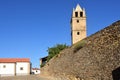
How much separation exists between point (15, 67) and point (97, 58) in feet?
160

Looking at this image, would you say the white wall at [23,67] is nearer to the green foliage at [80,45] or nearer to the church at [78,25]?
the church at [78,25]

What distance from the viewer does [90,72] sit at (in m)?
15.5

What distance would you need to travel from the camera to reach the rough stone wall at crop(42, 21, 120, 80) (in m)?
13.0

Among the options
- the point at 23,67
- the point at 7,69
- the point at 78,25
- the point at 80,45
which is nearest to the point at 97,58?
the point at 80,45

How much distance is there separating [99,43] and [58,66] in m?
9.72

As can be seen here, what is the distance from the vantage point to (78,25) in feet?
197

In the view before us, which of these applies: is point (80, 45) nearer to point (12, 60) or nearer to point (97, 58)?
point (97, 58)

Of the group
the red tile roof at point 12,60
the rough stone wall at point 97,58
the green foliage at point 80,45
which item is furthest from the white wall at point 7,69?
the green foliage at point 80,45

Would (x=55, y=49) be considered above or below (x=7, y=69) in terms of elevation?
above

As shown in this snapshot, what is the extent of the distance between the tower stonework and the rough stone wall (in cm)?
3692

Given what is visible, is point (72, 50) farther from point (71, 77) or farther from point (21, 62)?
point (21, 62)

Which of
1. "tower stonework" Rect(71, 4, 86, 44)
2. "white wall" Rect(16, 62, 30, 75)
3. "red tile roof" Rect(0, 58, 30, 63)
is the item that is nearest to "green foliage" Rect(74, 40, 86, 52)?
"tower stonework" Rect(71, 4, 86, 44)

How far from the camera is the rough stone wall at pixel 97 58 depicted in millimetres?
12977

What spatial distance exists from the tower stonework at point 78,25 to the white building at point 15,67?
1227 centimetres
